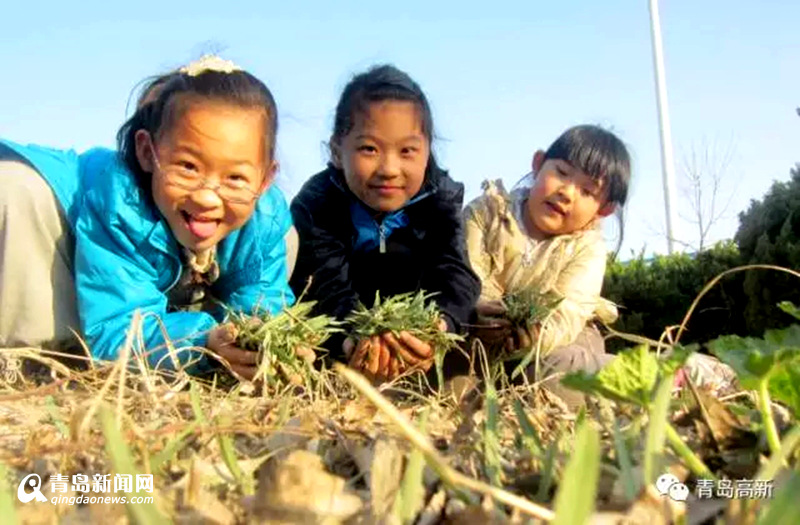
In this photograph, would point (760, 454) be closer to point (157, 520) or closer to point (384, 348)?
point (157, 520)

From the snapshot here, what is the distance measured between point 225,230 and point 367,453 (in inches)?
66.6

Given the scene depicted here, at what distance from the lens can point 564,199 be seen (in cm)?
324

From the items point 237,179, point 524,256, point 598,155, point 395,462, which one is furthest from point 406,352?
point 395,462

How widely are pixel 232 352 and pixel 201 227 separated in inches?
17.8

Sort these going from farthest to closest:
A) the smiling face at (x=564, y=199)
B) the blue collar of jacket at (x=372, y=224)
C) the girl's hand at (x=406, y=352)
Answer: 1. the smiling face at (x=564, y=199)
2. the blue collar of jacket at (x=372, y=224)
3. the girl's hand at (x=406, y=352)

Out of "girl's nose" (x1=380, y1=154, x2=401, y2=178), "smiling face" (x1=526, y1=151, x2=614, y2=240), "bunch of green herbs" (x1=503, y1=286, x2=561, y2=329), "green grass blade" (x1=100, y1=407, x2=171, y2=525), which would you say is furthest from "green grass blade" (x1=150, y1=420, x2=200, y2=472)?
"smiling face" (x1=526, y1=151, x2=614, y2=240)

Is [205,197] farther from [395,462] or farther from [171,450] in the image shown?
[395,462]

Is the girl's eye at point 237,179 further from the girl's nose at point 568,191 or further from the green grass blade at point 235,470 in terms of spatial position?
the green grass blade at point 235,470

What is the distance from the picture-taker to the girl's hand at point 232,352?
1.99 m

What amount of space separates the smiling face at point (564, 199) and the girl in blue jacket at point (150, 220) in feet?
3.58

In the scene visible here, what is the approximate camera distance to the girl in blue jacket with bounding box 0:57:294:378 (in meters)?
2.30

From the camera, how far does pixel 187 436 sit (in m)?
0.88

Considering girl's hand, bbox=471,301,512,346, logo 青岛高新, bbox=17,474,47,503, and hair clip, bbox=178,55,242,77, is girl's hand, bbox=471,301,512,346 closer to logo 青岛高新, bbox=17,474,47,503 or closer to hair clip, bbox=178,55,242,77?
hair clip, bbox=178,55,242,77

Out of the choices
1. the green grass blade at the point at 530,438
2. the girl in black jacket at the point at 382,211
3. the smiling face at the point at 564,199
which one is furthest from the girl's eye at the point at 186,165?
the green grass blade at the point at 530,438
